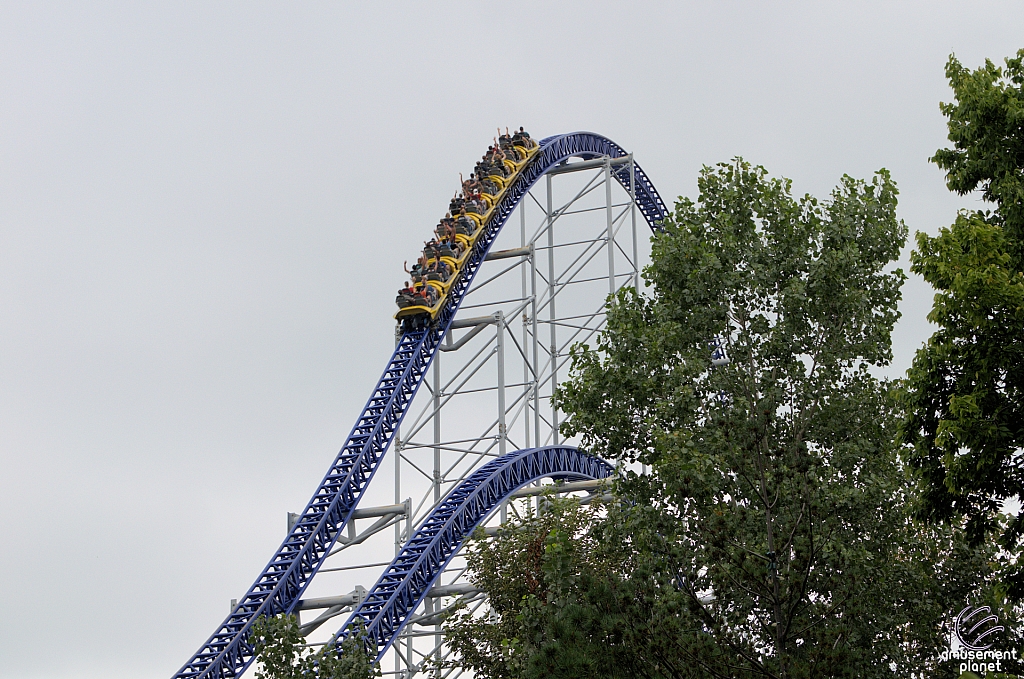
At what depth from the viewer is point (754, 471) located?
1114cm

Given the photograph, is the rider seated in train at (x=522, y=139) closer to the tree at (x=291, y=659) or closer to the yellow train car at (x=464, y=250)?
the yellow train car at (x=464, y=250)

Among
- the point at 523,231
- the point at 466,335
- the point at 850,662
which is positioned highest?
the point at 523,231

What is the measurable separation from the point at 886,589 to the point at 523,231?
1751 centimetres

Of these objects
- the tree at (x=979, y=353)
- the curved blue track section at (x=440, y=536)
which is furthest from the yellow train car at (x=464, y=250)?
the tree at (x=979, y=353)

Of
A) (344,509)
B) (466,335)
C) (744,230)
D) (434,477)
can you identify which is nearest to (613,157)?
(466,335)

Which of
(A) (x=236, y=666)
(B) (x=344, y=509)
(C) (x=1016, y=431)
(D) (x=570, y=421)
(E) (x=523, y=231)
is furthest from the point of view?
(E) (x=523, y=231)

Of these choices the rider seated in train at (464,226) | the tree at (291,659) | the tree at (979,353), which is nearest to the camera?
the tree at (979,353)

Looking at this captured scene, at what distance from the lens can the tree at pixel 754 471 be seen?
10.7 meters

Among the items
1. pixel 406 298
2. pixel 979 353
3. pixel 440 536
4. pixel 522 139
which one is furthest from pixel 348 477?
pixel 979 353

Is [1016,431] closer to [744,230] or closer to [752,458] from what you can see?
[752,458]

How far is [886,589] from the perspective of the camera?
35.0 ft

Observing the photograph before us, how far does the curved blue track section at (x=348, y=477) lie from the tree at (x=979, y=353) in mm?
12803

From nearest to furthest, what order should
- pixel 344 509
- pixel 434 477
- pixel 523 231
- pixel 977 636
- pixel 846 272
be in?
pixel 977 636 → pixel 846 272 → pixel 344 509 → pixel 434 477 → pixel 523 231

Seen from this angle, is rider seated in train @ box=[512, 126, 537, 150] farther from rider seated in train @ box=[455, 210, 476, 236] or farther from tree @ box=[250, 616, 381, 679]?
tree @ box=[250, 616, 381, 679]
